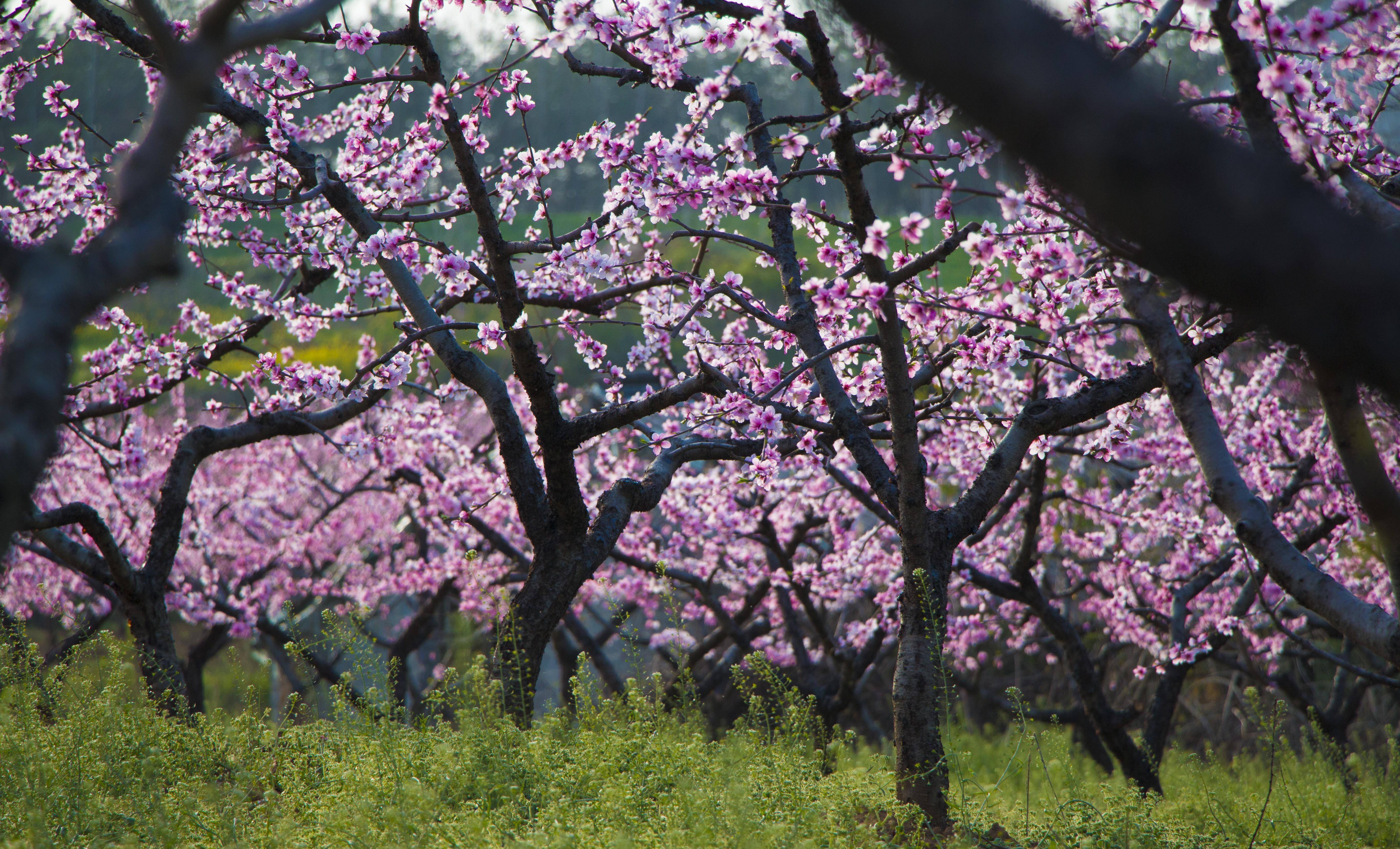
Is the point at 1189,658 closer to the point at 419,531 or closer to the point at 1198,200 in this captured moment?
the point at 1198,200

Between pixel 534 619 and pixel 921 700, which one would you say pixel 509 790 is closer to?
pixel 534 619

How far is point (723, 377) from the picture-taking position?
18.0 ft

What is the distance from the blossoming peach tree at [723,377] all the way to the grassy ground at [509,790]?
19.8 inches

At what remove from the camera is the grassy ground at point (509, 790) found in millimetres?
3273

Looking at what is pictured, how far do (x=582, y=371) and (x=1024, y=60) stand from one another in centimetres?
2241

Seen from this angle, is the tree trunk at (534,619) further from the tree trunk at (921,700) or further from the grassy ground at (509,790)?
the tree trunk at (921,700)

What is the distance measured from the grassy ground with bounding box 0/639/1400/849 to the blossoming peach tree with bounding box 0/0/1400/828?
1.65 ft

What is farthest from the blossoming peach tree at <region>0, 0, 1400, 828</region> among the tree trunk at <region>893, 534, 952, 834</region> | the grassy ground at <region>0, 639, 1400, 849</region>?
the grassy ground at <region>0, 639, 1400, 849</region>

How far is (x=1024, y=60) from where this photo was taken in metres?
1.71

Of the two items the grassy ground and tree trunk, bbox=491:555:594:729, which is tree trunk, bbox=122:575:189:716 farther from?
tree trunk, bbox=491:555:594:729

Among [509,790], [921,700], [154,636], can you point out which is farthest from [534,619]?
[154,636]

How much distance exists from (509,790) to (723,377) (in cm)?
266

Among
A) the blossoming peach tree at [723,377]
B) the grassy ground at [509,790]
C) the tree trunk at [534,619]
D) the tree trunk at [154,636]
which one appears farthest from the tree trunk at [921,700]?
the tree trunk at [154,636]

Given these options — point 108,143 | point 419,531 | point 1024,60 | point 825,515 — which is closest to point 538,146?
point 419,531
